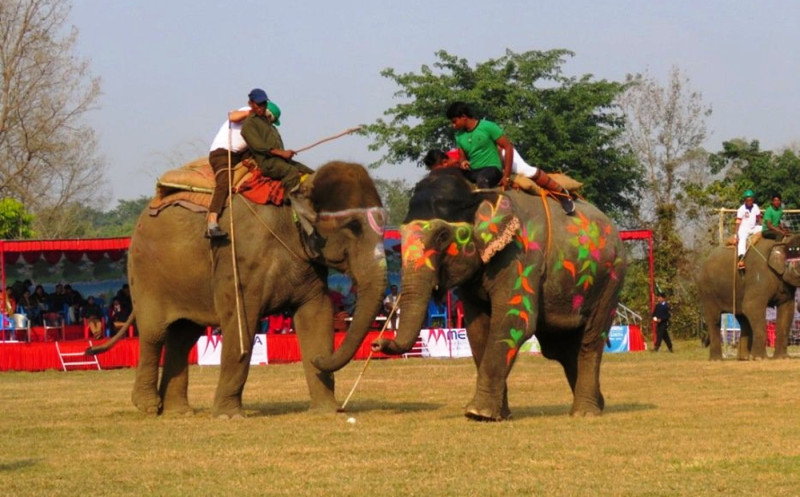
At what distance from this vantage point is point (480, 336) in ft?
51.1

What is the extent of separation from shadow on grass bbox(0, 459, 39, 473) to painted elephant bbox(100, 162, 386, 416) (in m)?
3.83

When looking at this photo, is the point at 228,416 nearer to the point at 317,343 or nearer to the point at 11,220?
the point at 317,343

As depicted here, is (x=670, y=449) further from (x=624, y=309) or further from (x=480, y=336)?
(x=624, y=309)

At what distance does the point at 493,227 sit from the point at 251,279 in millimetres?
3177

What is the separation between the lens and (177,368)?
17891 millimetres

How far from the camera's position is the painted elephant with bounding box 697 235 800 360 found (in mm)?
31609

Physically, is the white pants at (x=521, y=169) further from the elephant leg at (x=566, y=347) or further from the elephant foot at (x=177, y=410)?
the elephant foot at (x=177, y=410)

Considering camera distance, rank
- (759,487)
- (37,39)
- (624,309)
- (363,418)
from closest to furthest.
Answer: (759,487), (363,418), (624,309), (37,39)

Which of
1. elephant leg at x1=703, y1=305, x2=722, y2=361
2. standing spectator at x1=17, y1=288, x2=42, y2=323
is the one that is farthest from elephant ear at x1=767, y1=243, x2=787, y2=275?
standing spectator at x1=17, y1=288, x2=42, y2=323

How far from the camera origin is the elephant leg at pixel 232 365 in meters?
16.3

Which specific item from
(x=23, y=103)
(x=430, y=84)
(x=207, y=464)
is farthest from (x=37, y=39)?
(x=207, y=464)

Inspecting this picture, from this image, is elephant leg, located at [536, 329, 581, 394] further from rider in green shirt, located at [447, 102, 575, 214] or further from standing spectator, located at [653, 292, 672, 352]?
standing spectator, located at [653, 292, 672, 352]

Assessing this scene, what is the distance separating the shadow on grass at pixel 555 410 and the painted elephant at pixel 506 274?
1.72 ft

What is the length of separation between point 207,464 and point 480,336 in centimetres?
458
